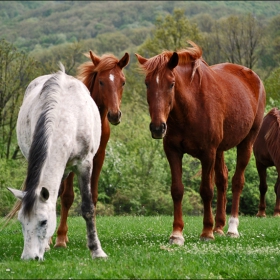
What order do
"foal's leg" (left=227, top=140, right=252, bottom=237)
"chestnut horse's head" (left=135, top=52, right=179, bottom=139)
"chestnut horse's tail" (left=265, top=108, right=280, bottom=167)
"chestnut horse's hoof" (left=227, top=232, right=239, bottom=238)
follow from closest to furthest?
"chestnut horse's head" (left=135, top=52, right=179, bottom=139)
"chestnut horse's hoof" (left=227, top=232, right=239, bottom=238)
"foal's leg" (left=227, top=140, right=252, bottom=237)
"chestnut horse's tail" (left=265, top=108, right=280, bottom=167)

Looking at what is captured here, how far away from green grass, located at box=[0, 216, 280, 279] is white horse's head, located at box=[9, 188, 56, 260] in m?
0.14

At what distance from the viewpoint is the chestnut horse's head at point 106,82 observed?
33.1 feet

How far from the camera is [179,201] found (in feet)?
32.3

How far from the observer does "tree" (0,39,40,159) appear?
88.1 feet

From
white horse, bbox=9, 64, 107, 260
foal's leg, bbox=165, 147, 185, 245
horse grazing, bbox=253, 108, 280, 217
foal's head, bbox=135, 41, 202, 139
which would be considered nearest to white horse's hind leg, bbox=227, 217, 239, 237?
foal's leg, bbox=165, 147, 185, 245

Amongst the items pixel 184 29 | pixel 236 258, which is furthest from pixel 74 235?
pixel 184 29

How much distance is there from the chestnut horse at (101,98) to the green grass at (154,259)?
77cm

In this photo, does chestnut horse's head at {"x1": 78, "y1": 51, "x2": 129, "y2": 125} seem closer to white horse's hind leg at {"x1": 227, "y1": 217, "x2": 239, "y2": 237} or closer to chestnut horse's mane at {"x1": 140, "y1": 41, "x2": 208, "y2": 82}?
chestnut horse's mane at {"x1": 140, "y1": 41, "x2": 208, "y2": 82}

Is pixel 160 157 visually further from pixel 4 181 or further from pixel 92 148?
pixel 92 148

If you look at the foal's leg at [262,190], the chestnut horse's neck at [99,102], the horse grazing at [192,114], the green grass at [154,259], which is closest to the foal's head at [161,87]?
the horse grazing at [192,114]

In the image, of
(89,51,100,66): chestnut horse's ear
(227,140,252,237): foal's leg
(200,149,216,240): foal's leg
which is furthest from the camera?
(227,140,252,237): foal's leg

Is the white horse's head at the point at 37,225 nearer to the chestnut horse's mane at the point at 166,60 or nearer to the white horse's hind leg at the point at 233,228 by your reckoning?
the chestnut horse's mane at the point at 166,60

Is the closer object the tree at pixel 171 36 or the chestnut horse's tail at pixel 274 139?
the chestnut horse's tail at pixel 274 139

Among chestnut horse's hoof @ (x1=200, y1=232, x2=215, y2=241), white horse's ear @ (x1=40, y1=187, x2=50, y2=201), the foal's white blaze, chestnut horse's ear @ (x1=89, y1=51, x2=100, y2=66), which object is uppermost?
chestnut horse's ear @ (x1=89, y1=51, x2=100, y2=66)
